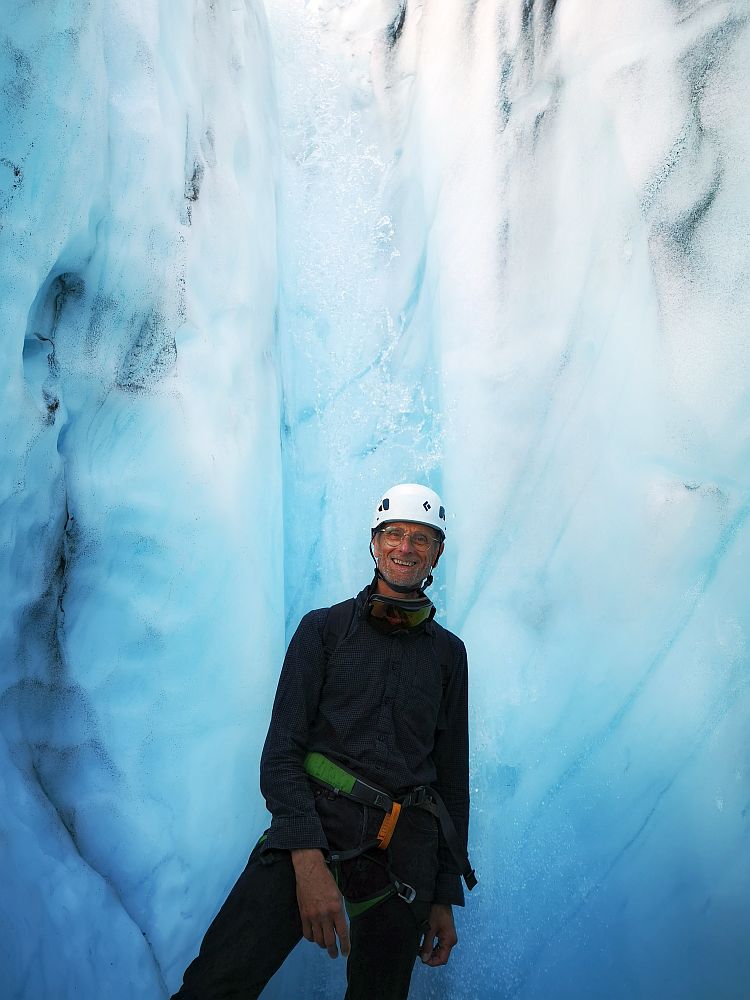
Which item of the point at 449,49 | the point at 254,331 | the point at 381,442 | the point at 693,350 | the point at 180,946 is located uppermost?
the point at 449,49

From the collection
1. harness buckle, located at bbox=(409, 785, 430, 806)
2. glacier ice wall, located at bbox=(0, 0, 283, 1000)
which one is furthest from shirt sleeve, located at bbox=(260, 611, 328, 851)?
glacier ice wall, located at bbox=(0, 0, 283, 1000)

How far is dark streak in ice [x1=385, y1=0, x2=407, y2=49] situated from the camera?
3334 mm

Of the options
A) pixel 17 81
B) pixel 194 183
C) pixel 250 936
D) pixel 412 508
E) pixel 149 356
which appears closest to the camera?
pixel 250 936

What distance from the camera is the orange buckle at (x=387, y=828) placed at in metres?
1.92

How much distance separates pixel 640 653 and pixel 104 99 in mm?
2333

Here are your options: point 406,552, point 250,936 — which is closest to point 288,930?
point 250,936

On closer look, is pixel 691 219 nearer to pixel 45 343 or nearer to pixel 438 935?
pixel 45 343

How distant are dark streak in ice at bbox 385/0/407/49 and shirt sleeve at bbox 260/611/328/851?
2495 millimetres

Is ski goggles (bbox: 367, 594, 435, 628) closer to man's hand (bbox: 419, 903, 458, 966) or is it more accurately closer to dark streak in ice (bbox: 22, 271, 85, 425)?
man's hand (bbox: 419, 903, 458, 966)

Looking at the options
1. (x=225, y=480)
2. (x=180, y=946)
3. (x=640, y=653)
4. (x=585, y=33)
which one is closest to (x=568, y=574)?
(x=640, y=653)

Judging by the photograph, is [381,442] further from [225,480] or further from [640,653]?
[640,653]

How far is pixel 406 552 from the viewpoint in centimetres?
216

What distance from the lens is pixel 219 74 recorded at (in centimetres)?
285

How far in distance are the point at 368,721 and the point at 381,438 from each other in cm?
134
